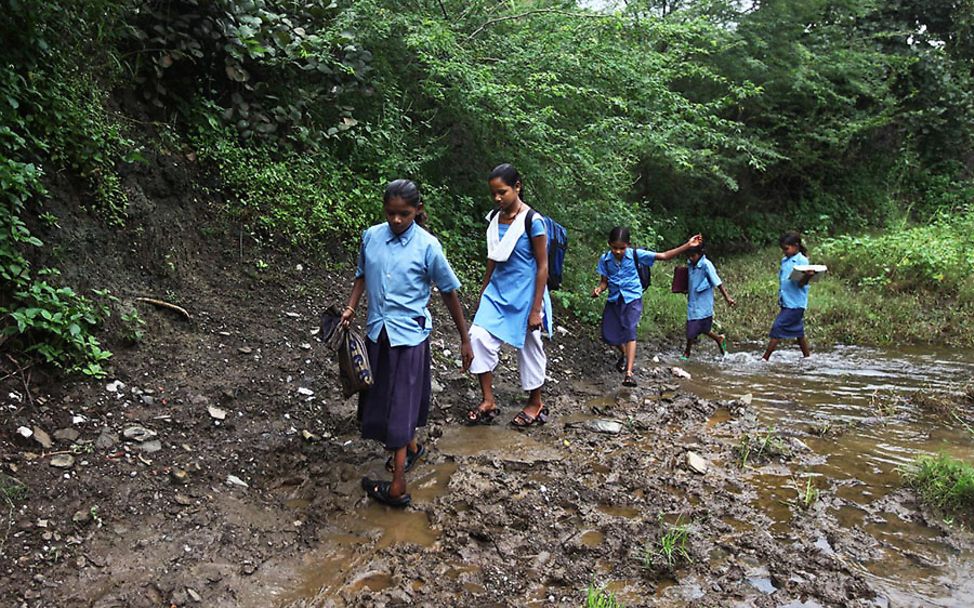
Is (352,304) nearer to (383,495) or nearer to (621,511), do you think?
(383,495)

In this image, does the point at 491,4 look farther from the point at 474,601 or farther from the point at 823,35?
the point at 823,35

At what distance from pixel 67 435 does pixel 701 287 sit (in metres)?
6.54

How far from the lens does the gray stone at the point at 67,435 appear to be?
10.9 feet

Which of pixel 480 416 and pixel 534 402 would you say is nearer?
pixel 480 416

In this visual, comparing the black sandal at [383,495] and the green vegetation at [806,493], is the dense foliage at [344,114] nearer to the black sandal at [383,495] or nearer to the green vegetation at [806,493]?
the black sandal at [383,495]

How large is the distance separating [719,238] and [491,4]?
9.92 meters

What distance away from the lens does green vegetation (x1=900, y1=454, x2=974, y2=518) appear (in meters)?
3.54

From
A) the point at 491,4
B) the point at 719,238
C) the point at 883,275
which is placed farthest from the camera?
the point at 719,238

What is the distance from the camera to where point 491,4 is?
7.90 metres

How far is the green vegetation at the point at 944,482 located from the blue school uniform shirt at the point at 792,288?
3.98 metres

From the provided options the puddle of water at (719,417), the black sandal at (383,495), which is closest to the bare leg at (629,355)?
the puddle of water at (719,417)

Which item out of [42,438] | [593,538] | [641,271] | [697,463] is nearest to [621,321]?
[641,271]

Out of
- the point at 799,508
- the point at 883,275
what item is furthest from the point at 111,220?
the point at 883,275

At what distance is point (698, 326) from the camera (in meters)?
7.86
